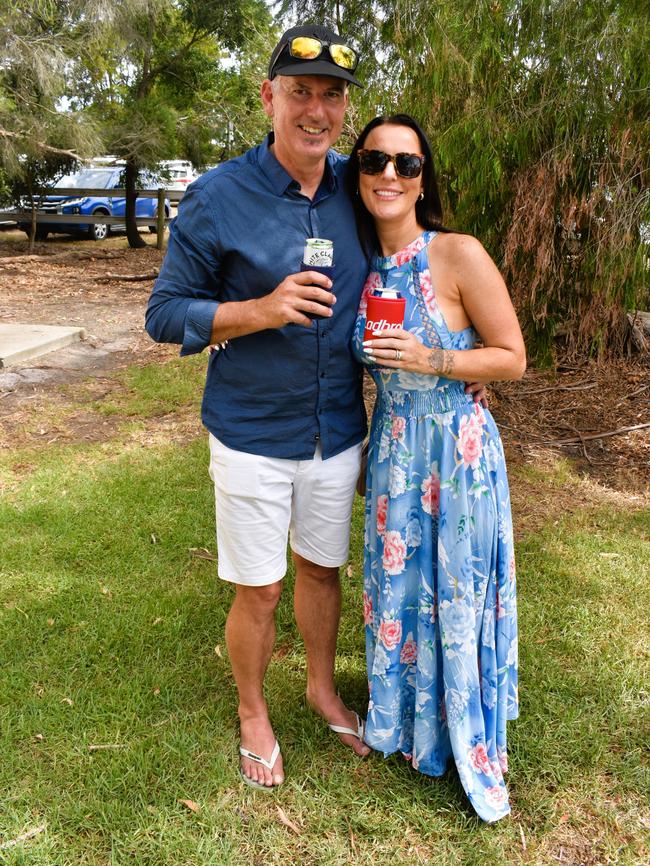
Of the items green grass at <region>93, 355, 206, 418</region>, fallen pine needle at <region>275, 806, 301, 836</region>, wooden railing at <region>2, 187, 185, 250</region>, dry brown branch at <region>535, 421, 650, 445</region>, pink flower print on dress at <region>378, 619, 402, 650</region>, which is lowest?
fallen pine needle at <region>275, 806, 301, 836</region>

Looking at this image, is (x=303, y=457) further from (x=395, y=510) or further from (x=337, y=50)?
(x=337, y=50)

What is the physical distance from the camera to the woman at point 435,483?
206cm

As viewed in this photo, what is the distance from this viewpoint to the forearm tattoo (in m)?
2.04

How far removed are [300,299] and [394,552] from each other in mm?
828

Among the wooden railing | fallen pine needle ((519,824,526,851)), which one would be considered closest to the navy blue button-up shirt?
fallen pine needle ((519,824,526,851))

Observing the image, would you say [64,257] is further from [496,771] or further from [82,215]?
[496,771]

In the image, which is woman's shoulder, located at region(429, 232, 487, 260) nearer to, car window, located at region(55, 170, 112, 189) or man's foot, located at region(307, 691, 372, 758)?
man's foot, located at region(307, 691, 372, 758)

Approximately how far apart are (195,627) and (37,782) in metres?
0.94

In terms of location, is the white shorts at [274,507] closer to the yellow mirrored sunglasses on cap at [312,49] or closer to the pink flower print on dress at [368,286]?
the pink flower print on dress at [368,286]

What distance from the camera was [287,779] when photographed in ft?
8.13

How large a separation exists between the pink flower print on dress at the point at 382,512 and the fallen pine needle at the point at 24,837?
135 cm

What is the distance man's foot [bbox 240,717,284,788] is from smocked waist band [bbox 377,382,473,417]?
1.19 metres

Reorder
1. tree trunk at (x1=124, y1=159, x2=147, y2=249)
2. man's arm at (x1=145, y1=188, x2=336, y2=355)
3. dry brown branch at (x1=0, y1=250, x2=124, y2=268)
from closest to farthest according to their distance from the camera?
man's arm at (x1=145, y1=188, x2=336, y2=355), dry brown branch at (x1=0, y1=250, x2=124, y2=268), tree trunk at (x1=124, y1=159, x2=147, y2=249)

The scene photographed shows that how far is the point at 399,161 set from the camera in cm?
204
